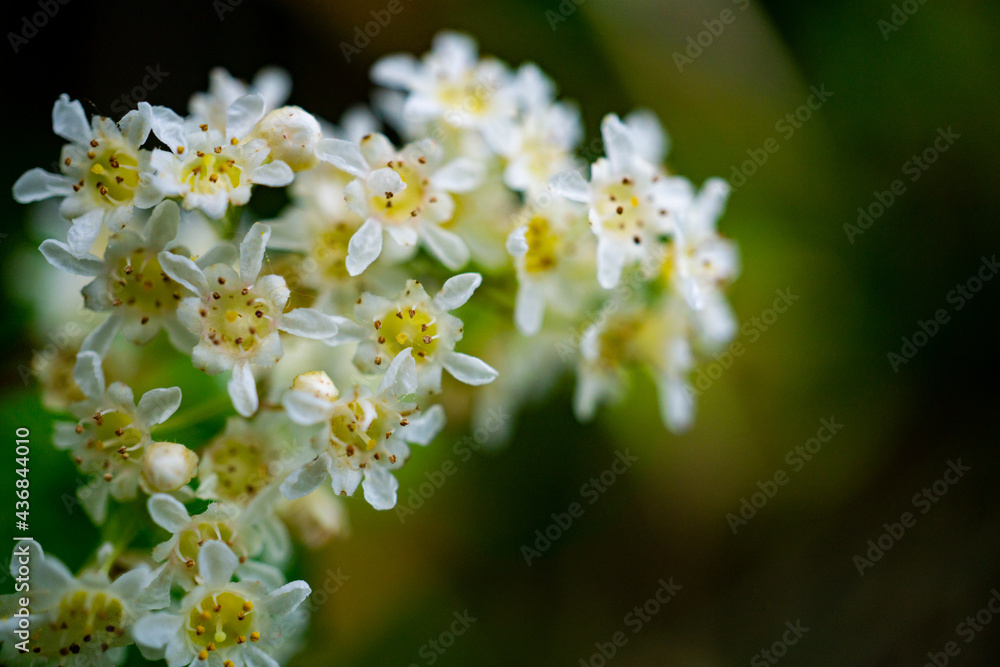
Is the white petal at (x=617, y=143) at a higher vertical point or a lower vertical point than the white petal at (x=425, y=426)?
higher

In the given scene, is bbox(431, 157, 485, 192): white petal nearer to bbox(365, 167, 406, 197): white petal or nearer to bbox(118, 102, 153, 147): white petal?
bbox(365, 167, 406, 197): white petal

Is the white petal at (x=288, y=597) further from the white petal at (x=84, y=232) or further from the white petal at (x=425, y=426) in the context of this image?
the white petal at (x=84, y=232)

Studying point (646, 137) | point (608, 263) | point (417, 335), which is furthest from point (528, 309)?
point (646, 137)

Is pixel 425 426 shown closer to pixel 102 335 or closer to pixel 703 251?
pixel 102 335

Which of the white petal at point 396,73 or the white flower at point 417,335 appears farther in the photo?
the white petal at point 396,73

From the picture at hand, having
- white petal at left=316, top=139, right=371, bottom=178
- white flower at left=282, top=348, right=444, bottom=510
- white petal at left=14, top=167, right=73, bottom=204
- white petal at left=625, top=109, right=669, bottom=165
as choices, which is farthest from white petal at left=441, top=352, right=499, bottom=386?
white petal at left=14, top=167, right=73, bottom=204

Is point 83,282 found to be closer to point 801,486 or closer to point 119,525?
point 119,525

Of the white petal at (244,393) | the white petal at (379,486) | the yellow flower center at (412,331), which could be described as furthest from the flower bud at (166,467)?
the yellow flower center at (412,331)
